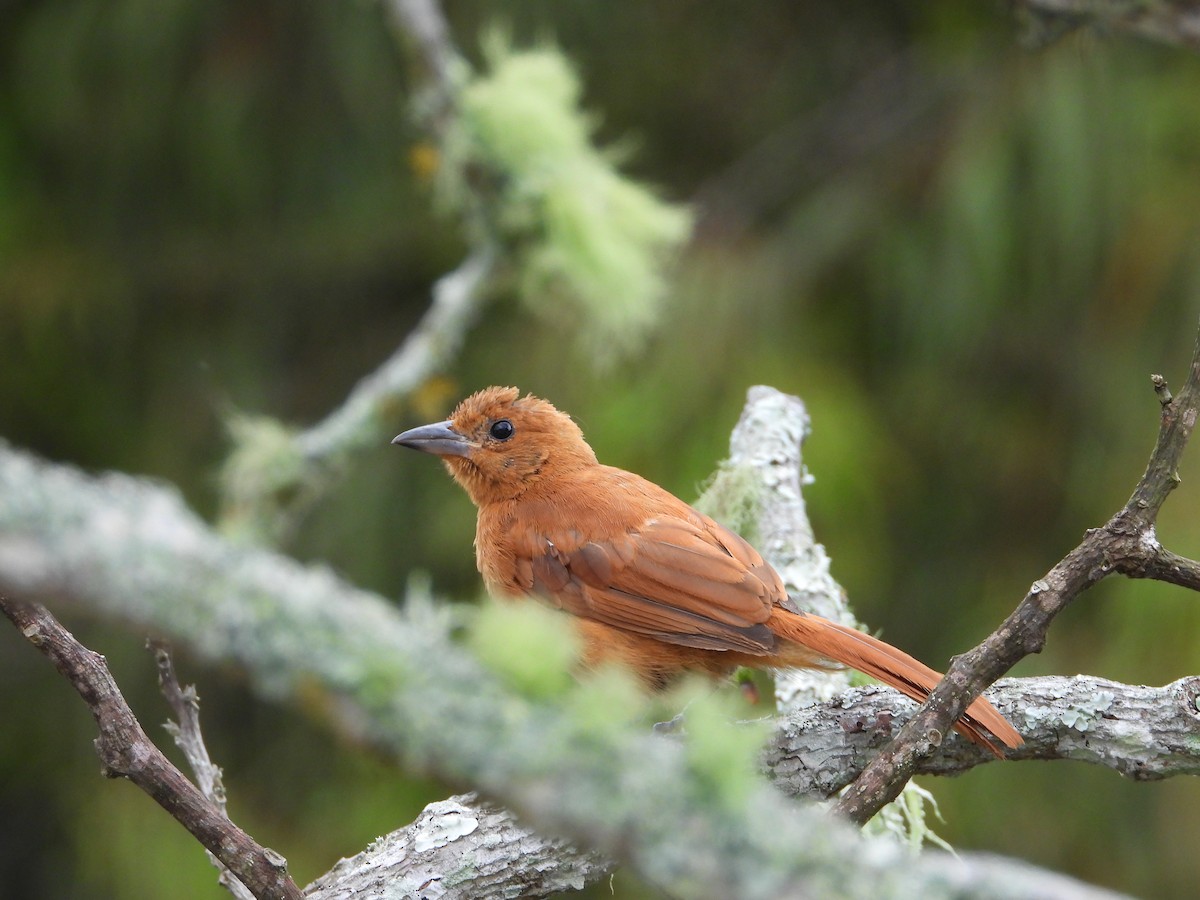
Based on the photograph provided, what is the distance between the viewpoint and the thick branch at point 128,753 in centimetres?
177

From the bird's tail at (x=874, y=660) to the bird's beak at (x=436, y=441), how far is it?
1.14 metres

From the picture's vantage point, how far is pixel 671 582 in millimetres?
2855

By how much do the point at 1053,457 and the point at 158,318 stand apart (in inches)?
160

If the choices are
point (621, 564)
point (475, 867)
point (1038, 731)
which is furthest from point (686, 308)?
point (475, 867)

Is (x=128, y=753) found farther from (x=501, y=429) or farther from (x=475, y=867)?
(x=501, y=429)

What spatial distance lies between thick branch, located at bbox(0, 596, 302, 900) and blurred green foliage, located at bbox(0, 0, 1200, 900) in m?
3.15

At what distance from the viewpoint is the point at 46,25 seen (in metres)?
5.67

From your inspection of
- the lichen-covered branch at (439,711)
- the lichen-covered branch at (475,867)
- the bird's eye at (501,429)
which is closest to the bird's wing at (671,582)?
the bird's eye at (501,429)

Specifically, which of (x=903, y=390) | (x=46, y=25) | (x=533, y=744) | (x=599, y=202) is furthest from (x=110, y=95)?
(x=533, y=744)

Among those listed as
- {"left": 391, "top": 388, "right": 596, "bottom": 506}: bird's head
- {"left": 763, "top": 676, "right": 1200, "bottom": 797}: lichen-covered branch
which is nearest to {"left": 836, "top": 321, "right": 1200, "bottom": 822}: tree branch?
{"left": 763, "top": 676, "right": 1200, "bottom": 797}: lichen-covered branch

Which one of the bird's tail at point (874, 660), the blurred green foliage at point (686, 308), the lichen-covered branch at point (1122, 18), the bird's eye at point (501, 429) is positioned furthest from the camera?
the blurred green foliage at point (686, 308)

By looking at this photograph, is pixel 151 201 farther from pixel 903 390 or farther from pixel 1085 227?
pixel 1085 227

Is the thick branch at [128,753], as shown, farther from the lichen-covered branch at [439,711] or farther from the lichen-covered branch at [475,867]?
the lichen-covered branch at [439,711]

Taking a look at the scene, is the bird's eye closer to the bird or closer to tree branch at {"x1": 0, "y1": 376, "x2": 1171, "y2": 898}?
the bird
